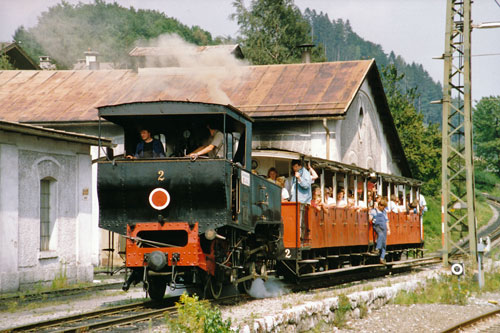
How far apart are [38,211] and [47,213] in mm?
725

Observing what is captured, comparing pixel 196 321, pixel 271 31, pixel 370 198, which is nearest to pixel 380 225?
pixel 370 198

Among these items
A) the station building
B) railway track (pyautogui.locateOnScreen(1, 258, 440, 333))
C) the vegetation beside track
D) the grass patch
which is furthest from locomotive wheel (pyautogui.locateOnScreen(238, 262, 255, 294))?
the grass patch

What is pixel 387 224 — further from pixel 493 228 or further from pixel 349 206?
pixel 493 228

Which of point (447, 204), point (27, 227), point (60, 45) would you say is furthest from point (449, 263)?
point (60, 45)

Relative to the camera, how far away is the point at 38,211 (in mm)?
17516

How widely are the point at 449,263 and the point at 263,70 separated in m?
14.1

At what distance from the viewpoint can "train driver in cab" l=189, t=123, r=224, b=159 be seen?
1148 cm

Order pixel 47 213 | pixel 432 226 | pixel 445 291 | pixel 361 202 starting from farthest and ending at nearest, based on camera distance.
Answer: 1. pixel 432 226
2. pixel 361 202
3. pixel 47 213
4. pixel 445 291

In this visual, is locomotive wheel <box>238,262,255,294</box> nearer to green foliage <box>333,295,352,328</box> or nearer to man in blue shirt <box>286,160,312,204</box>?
man in blue shirt <box>286,160,312,204</box>

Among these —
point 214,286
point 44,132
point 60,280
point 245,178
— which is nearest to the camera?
point 245,178

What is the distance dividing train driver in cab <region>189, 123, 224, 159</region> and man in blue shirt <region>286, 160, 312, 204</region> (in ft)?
12.2

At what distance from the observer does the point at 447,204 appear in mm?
20250

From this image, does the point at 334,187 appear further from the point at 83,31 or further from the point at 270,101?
the point at 83,31

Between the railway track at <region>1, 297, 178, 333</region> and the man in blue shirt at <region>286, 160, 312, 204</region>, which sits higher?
the man in blue shirt at <region>286, 160, 312, 204</region>
